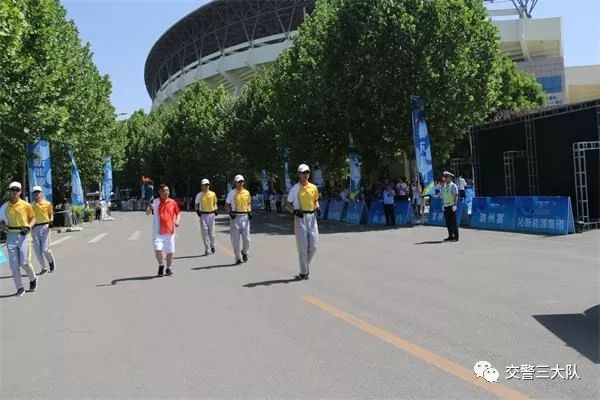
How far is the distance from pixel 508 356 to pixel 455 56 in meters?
22.2

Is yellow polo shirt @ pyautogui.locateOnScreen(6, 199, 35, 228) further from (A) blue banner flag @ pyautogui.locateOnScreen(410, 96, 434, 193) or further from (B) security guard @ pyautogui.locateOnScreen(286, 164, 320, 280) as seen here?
(A) blue banner flag @ pyautogui.locateOnScreen(410, 96, 434, 193)

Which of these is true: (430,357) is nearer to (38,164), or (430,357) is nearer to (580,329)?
(580,329)

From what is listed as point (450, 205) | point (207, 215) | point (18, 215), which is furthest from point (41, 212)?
point (450, 205)

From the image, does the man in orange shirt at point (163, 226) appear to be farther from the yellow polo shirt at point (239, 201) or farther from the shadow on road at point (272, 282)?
the shadow on road at point (272, 282)

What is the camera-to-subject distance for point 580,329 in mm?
6637

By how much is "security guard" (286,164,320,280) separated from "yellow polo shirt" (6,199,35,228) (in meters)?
4.51

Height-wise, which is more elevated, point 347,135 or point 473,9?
point 473,9

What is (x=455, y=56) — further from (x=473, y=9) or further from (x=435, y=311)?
(x=435, y=311)

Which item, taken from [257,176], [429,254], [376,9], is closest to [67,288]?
[429,254]

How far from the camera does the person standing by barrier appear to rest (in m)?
24.4

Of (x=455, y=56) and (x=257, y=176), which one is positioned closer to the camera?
(x=455, y=56)

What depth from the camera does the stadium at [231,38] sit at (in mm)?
75562

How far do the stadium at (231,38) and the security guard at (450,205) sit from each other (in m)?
55.6

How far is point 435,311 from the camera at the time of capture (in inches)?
305
